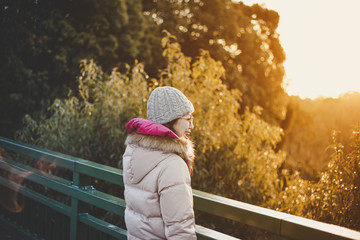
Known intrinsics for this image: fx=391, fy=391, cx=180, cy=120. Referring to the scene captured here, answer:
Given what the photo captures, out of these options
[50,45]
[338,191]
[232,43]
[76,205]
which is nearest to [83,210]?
[76,205]

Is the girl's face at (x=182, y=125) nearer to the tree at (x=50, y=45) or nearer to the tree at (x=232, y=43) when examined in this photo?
the tree at (x=50, y=45)

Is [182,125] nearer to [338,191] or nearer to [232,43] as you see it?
[338,191]

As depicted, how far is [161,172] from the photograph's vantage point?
81.5 inches

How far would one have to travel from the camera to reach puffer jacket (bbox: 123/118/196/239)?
2002 mm

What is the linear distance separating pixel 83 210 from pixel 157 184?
1947 millimetres

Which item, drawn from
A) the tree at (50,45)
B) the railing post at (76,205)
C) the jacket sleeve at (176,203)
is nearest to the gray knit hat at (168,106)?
the jacket sleeve at (176,203)

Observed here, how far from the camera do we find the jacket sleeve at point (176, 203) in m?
1.99

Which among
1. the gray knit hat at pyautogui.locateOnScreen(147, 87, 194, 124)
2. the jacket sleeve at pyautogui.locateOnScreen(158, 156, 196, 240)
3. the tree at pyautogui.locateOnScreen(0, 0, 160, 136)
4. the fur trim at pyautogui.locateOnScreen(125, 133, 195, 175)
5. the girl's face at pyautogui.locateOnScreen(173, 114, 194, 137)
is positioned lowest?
the jacket sleeve at pyautogui.locateOnScreen(158, 156, 196, 240)

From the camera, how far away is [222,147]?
6.25 metres

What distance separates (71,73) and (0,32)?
309cm

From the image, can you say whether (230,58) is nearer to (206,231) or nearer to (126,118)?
(126,118)

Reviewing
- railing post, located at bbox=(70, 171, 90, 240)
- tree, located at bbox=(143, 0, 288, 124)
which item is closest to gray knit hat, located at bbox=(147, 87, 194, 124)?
railing post, located at bbox=(70, 171, 90, 240)

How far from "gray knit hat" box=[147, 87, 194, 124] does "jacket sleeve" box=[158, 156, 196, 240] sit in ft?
0.98

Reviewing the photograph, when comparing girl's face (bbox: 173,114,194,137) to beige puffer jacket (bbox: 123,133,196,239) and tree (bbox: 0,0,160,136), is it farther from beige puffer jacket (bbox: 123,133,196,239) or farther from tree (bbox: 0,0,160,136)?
tree (bbox: 0,0,160,136)
